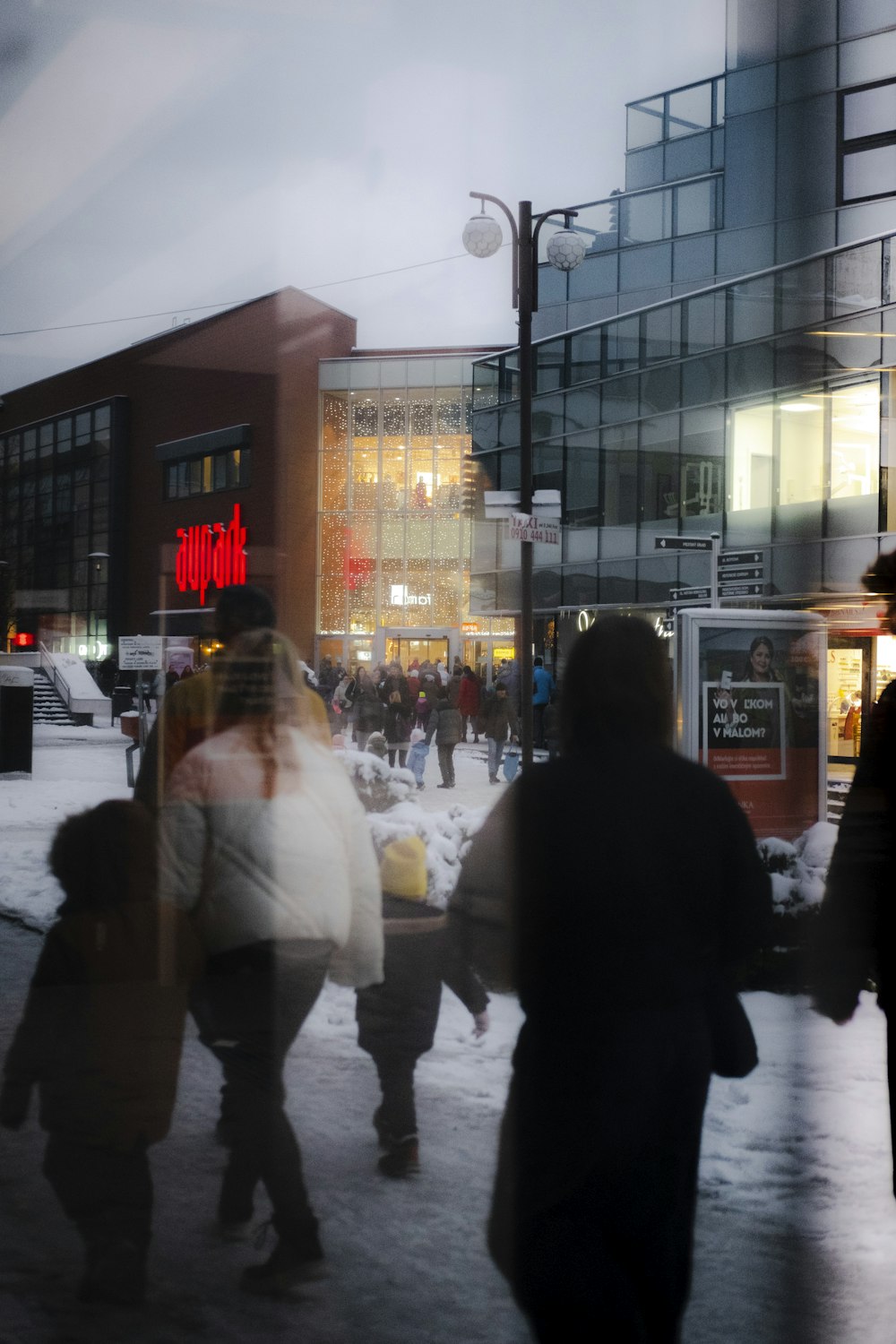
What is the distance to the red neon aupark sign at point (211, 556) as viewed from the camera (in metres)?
3.66

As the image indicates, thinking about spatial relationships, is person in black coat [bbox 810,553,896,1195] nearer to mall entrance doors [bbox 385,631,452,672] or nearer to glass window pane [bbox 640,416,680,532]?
glass window pane [bbox 640,416,680,532]

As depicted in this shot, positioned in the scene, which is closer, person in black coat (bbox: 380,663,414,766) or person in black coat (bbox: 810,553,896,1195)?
person in black coat (bbox: 810,553,896,1195)

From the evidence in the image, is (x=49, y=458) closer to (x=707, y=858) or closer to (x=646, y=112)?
(x=707, y=858)

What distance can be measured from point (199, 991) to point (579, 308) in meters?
25.5

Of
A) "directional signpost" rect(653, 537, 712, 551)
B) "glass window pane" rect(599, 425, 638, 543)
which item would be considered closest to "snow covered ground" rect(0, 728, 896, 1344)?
"directional signpost" rect(653, 537, 712, 551)

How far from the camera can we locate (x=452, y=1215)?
3.30 meters

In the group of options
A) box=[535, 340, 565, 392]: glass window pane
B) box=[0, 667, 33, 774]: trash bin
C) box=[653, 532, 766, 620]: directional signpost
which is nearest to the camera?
box=[653, 532, 766, 620]: directional signpost

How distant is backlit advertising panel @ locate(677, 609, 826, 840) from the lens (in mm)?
8148

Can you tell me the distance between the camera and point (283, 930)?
2734 mm

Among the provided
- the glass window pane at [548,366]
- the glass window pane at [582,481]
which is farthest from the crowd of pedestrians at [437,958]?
the glass window pane at [548,366]

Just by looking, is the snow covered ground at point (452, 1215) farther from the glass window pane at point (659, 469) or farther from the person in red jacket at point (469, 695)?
the person in red jacket at point (469, 695)

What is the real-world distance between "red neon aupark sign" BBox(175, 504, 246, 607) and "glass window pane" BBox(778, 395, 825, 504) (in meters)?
1.58

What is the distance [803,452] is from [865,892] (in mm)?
1165

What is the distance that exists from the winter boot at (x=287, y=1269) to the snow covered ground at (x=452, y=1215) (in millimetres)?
41
